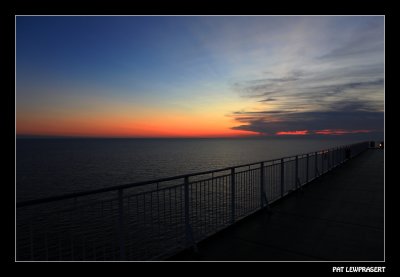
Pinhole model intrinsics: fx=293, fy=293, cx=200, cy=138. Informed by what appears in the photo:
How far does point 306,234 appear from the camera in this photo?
5184mm

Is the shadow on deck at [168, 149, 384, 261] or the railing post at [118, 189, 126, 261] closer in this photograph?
the railing post at [118, 189, 126, 261]

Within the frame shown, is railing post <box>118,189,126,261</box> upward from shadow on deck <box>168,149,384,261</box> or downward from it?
upward

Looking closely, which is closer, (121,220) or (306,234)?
(121,220)

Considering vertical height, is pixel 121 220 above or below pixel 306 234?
above

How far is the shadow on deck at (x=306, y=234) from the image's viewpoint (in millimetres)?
4314

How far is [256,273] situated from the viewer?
3.80 metres

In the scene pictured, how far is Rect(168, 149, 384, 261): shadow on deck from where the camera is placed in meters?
4.31

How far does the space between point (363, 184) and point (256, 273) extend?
27.3ft

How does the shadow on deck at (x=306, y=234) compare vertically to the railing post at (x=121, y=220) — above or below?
below

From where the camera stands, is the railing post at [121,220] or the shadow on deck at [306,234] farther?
the shadow on deck at [306,234]
